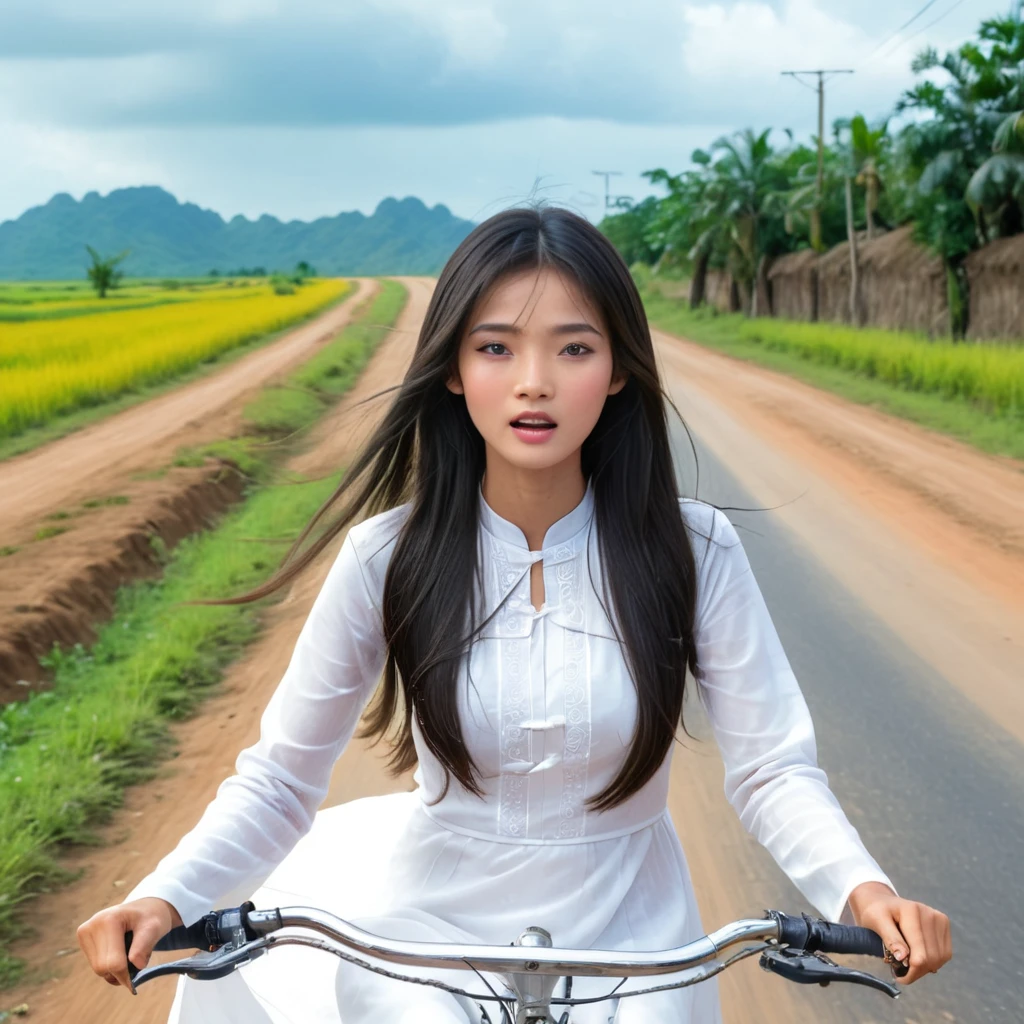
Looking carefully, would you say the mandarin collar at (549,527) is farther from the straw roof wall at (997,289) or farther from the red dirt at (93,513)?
the straw roof wall at (997,289)

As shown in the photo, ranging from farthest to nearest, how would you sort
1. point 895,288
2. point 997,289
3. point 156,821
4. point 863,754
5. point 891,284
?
1. point 891,284
2. point 895,288
3. point 997,289
4. point 863,754
5. point 156,821

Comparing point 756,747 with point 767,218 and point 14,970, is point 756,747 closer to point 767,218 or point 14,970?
point 14,970

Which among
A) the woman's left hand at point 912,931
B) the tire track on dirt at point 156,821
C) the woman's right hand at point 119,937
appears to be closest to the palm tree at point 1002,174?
the tire track on dirt at point 156,821

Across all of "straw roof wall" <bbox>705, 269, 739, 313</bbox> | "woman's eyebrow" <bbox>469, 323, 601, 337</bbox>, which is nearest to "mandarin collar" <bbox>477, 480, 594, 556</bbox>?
"woman's eyebrow" <bbox>469, 323, 601, 337</bbox>

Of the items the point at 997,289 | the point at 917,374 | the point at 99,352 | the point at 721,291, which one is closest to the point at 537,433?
the point at 917,374

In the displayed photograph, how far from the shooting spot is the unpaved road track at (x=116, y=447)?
9.51 meters

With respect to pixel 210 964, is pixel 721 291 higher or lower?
lower

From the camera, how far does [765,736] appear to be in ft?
6.06

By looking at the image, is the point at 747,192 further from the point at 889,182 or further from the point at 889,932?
the point at 889,932

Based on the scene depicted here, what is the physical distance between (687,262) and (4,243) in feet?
205

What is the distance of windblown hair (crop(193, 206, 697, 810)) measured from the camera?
6.15 feet

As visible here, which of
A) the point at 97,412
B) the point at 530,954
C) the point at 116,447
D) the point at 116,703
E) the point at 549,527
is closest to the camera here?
the point at 530,954

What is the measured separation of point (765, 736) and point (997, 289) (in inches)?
894

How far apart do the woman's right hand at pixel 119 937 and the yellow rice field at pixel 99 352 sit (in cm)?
1216
